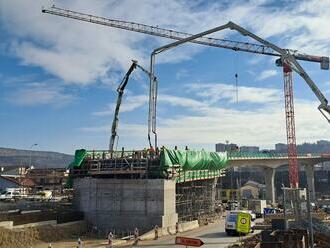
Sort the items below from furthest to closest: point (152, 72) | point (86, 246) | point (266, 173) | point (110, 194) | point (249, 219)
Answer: point (266, 173) < point (152, 72) < point (110, 194) < point (249, 219) < point (86, 246)

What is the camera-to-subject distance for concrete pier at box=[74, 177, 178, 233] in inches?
1427

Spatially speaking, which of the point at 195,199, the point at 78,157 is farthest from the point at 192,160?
the point at 78,157

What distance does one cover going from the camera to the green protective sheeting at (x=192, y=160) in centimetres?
3919

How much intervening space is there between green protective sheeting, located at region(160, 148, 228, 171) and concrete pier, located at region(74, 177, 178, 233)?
6.92 feet

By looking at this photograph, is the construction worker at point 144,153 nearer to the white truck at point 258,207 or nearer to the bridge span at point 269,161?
the white truck at point 258,207

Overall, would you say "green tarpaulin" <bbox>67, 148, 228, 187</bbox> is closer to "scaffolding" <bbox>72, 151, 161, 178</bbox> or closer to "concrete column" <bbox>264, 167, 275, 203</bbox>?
"scaffolding" <bbox>72, 151, 161, 178</bbox>

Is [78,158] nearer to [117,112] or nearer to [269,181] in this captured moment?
[117,112]

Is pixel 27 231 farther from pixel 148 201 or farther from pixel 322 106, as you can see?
pixel 322 106

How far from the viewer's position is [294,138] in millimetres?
93375

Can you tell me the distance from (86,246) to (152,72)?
108 feet

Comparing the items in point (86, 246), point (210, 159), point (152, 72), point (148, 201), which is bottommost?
point (86, 246)

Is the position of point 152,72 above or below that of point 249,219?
above

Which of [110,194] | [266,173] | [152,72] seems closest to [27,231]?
[110,194]

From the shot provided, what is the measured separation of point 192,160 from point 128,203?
10.1 m
